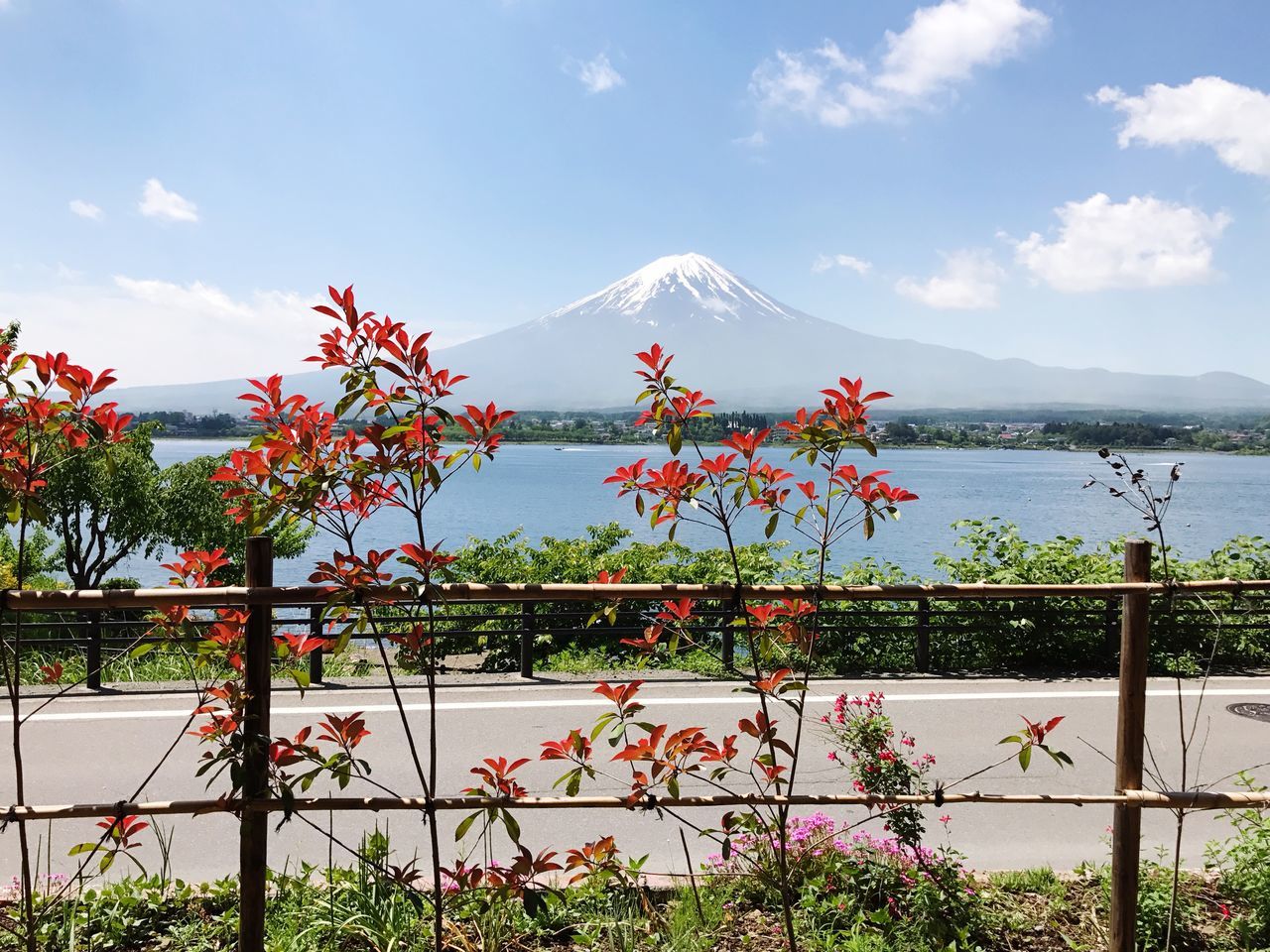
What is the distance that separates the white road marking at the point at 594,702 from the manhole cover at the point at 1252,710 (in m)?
0.27

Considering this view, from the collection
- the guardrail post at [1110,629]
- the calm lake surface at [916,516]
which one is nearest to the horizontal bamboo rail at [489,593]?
the guardrail post at [1110,629]

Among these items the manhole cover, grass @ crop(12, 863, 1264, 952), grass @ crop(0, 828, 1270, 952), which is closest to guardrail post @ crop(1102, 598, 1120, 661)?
the manhole cover

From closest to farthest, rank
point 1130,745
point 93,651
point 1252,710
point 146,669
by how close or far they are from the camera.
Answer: point 1130,745 < point 1252,710 < point 93,651 < point 146,669

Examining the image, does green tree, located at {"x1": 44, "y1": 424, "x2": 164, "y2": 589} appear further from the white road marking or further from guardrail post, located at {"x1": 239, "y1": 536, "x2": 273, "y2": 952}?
guardrail post, located at {"x1": 239, "y1": 536, "x2": 273, "y2": 952}

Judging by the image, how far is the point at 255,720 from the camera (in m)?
2.16

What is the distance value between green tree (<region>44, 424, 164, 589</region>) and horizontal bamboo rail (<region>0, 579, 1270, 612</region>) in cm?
1599

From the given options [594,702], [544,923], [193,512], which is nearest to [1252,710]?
[594,702]

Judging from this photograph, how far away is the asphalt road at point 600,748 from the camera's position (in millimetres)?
4117

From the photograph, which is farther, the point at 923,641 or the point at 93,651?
the point at 923,641

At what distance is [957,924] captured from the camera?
A: 8.97 feet

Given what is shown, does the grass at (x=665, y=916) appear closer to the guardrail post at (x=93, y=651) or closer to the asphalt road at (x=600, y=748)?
the asphalt road at (x=600, y=748)

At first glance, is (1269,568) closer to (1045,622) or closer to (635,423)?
(1045,622)

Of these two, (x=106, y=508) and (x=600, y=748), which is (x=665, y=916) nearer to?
(x=600, y=748)

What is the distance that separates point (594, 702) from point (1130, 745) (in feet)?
15.8
